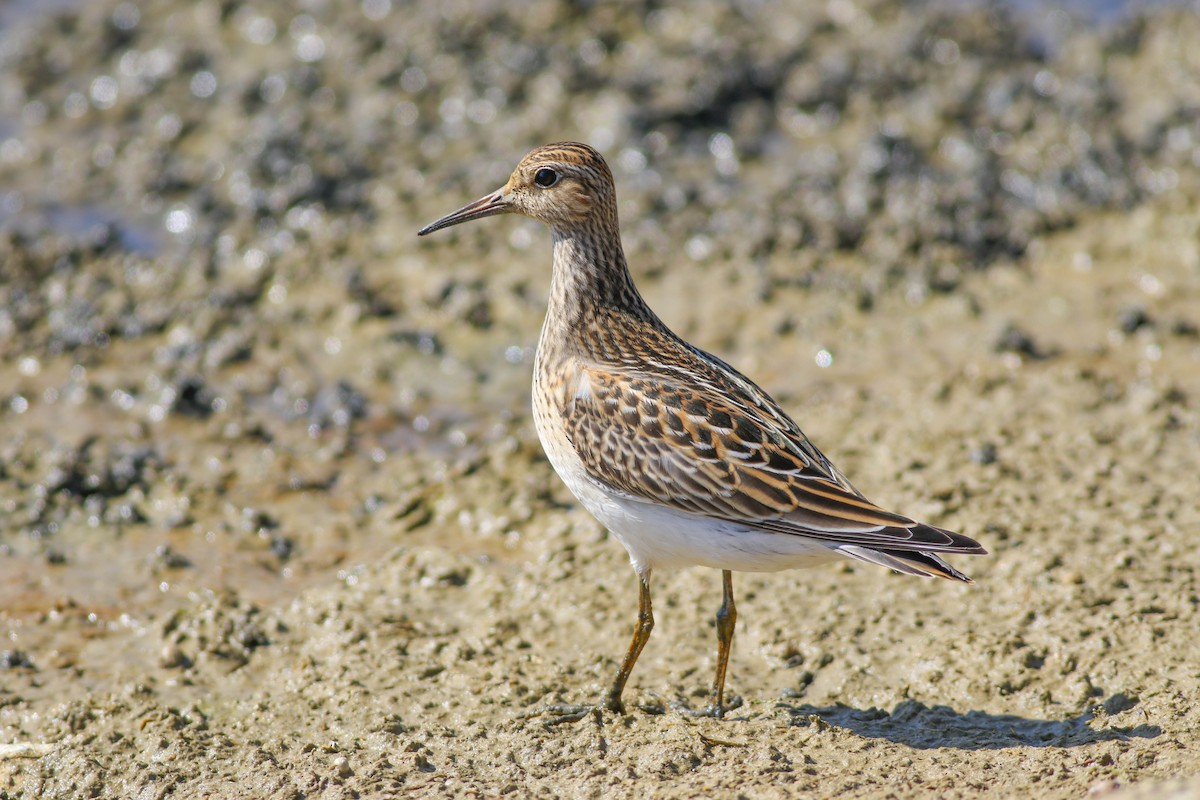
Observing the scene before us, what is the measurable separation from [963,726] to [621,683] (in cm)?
151

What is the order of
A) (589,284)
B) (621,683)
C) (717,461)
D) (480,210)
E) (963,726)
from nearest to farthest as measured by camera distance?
(717,461), (963,726), (621,683), (589,284), (480,210)

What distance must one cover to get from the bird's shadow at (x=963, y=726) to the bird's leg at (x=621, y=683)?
70cm

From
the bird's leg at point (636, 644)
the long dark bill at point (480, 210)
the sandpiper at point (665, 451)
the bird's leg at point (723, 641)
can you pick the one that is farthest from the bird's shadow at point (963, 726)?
the long dark bill at point (480, 210)

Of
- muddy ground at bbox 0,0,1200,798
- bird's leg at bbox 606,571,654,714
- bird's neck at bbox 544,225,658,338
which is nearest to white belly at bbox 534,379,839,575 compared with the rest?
bird's leg at bbox 606,571,654,714

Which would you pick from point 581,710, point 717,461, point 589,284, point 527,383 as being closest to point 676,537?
point 717,461

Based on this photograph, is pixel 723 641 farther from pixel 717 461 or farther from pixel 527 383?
pixel 527 383

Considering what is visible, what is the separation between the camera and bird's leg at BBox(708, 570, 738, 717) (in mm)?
5973

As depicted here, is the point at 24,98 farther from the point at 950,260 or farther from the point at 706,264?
the point at 950,260

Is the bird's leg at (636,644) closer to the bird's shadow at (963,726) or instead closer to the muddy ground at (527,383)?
the muddy ground at (527,383)

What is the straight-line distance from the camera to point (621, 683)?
5.97 metres

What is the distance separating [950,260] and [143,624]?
19.7 ft

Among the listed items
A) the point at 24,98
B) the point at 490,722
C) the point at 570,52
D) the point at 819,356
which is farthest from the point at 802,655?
the point at 24,98

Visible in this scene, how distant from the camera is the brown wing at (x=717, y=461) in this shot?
544 centimetres

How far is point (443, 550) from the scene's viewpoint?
24.1ft
